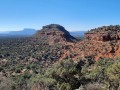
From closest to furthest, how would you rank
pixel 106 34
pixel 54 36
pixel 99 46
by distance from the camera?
pixel 99 46 < pixel 106 34 < pixel 54 36

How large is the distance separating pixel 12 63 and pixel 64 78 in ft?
140

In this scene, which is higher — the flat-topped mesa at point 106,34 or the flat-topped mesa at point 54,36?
the flat-topped mesa at point 106,34

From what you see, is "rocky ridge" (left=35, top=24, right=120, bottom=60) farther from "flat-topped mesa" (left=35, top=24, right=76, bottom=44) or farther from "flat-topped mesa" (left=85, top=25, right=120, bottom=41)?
"flat-topped mesa" (left=35, top=24, right=76, bottom=44)

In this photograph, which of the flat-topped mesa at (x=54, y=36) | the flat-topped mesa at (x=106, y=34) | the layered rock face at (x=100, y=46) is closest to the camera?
the layered rock face at (x=100, y=46)

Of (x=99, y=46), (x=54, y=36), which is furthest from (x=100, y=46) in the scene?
(x=54, y=36)

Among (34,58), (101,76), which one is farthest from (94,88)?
(34,58)

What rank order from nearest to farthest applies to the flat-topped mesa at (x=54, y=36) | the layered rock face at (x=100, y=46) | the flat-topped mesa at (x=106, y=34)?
the layered rock face at (x=100, y=46) → the flat-topped mesa at (x=106, y=34) → the flat-topped mesa at (x=54, y=36)

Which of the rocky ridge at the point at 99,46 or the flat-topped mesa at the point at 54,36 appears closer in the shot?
the rocky ridge at the point at 99,46

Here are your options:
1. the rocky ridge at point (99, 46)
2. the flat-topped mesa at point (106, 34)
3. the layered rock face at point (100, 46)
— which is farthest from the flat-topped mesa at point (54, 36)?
the flat-topped mesa at point (106, 34)

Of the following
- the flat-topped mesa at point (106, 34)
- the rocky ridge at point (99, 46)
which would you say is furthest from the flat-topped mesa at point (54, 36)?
the flat-topped mesa at point (106, 34)

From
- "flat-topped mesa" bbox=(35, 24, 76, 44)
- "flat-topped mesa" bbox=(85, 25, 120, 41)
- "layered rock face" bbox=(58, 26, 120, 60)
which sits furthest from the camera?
"flat-topped mesa" bbox=(35, 24, 76, 44)

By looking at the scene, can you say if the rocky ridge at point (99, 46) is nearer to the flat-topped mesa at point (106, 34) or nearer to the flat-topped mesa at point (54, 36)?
the flat-topped mesa at point (106, 34)

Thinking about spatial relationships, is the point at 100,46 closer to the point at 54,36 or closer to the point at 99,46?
the point at 99,46

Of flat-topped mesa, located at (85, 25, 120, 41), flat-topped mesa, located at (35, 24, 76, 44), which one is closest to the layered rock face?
flat-topped mesa, located at (85, 25, 120, 41)
